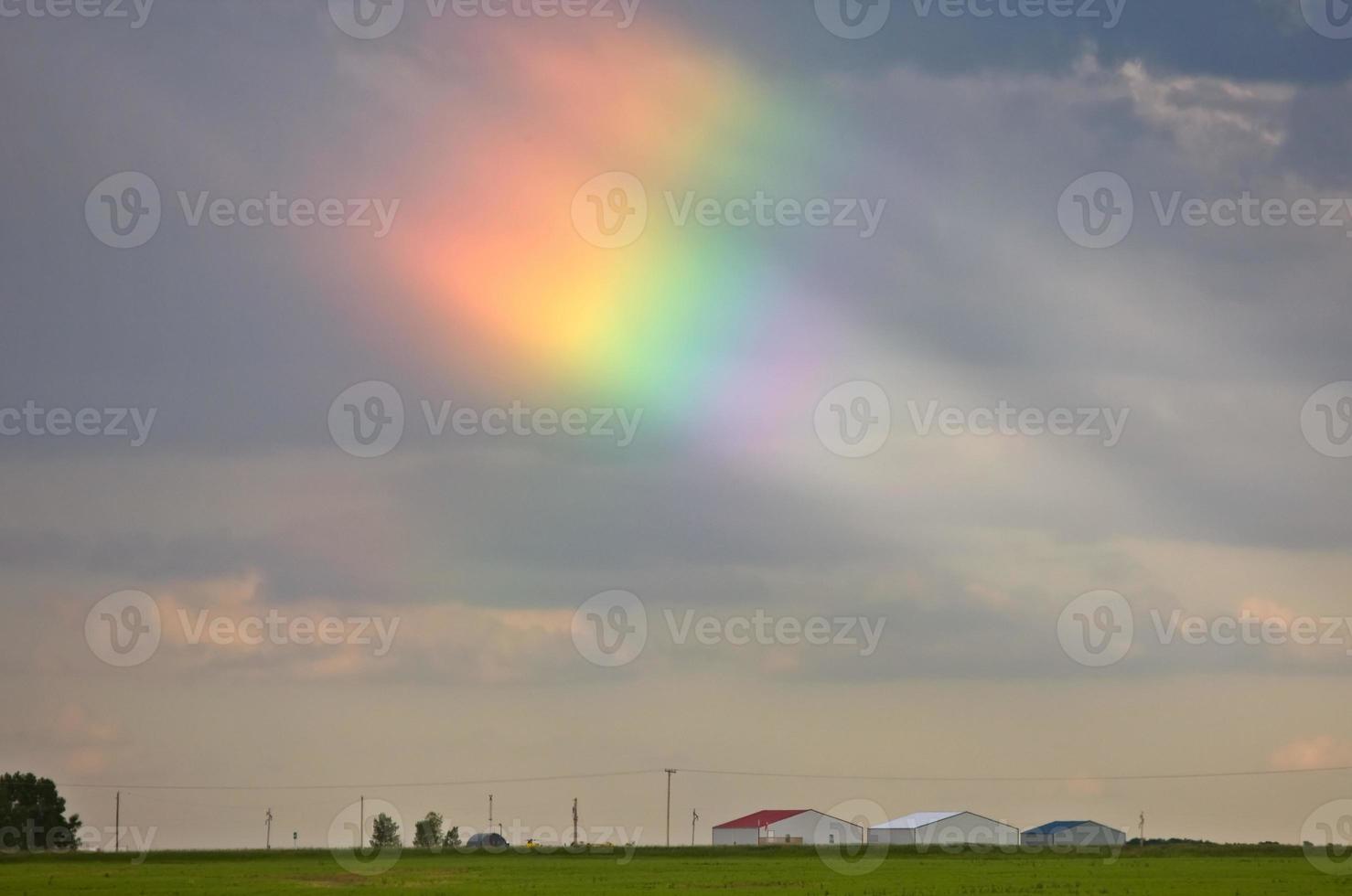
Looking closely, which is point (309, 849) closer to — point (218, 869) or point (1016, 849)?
point (218, 869)

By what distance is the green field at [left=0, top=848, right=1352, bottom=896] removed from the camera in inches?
3942

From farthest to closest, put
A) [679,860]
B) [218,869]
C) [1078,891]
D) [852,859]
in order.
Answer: [852,859], [679,860], [218,869], [1078,891]

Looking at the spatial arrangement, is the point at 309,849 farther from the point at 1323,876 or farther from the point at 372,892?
the point at 1323,876

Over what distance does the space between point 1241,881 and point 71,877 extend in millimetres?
83649

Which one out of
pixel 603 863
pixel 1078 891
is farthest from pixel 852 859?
pixel 1078 891

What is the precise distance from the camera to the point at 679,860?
521 ft

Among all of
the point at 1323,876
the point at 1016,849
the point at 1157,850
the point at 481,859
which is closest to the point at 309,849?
the point at 481,859

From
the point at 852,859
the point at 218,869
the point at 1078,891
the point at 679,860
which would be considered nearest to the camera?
the point at 1078,891

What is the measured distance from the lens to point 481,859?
6555 inches

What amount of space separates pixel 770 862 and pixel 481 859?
1258 inches

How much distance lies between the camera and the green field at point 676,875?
100125 mm

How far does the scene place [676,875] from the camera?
12025 cm

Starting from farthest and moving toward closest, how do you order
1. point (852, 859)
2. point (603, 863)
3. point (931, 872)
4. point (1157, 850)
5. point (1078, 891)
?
point (1157, 850) → point (852, 859) → point (603, 863) → point (931, 872) → point (1078, 891)

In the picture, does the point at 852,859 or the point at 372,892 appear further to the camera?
the point at 852,859
